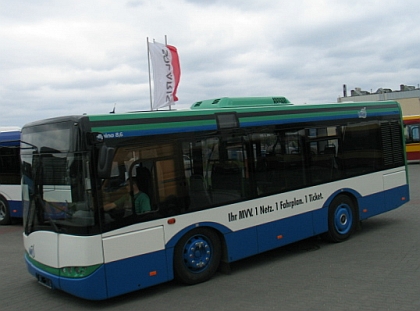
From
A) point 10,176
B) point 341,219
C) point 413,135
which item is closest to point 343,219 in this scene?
point 341,219

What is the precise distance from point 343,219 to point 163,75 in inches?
408

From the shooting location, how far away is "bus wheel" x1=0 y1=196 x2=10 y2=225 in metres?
13.9

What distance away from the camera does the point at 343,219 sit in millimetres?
9219

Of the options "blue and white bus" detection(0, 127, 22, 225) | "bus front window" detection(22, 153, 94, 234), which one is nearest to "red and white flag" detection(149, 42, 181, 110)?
"blue and white bus" detection(0, 127, 22, 225)

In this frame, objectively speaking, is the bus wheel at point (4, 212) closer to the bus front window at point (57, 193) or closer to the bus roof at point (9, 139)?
the bus roof at point (9, 139)

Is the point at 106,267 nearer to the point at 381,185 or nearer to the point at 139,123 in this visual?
the point at 139,123

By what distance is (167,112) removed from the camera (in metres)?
6.73

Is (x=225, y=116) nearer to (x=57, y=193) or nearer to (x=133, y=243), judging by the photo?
(x=133, y=243)

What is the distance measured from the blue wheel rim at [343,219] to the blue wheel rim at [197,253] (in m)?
3.18

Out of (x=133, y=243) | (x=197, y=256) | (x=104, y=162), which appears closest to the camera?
(x=104, y=162)

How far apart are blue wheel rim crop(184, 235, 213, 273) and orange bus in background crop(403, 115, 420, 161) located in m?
23.5

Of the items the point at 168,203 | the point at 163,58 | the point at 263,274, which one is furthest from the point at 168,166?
the point at 163,58

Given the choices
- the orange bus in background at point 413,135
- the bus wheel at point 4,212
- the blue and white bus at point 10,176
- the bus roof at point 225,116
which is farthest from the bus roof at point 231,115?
the orange bus in background at point 413,135

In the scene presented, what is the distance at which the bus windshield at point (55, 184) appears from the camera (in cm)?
579
